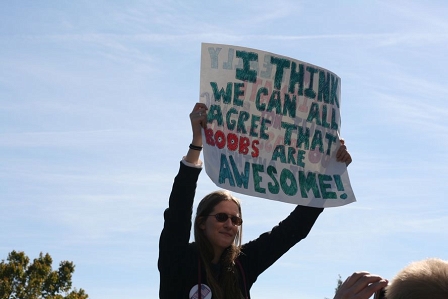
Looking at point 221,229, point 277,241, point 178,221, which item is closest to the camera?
point 178,221

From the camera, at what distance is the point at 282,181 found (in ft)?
18.7

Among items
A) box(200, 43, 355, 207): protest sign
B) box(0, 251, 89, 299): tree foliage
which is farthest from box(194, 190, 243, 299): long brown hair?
box(0, 251, 89, 299): tree foliage

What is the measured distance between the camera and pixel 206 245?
216 inches

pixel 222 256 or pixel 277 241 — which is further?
pixel 277 241

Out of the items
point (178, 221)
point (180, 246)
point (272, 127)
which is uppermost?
point (272, 127)

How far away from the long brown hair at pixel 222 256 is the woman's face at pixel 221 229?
0.10 feet

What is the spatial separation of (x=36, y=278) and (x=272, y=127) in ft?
115

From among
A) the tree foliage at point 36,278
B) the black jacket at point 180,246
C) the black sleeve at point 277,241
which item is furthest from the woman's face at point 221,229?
the tree foliage at point 36,278

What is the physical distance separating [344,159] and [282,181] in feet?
1.81

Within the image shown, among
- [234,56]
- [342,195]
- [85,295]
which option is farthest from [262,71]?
[85,295]

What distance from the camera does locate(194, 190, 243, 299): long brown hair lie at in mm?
5262

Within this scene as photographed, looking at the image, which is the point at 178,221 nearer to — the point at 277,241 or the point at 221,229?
the point at 221,229

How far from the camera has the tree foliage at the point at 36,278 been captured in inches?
1519

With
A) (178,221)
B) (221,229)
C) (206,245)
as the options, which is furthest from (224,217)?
(178,221)
